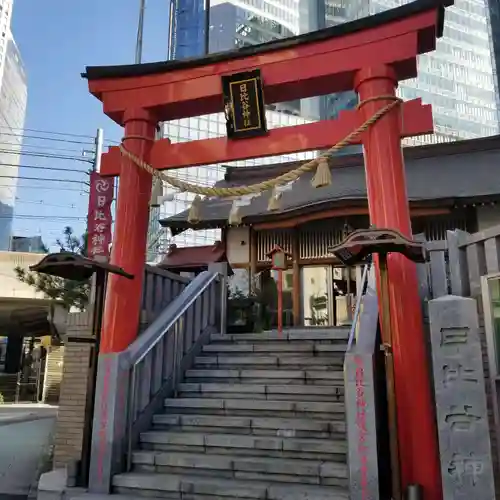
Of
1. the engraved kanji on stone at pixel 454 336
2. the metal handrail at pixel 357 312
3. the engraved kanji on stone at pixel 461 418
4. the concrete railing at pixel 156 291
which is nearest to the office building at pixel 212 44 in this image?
the concrete railing at pixel 156 291

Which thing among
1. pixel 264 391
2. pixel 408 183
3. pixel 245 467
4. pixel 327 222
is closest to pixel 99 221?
pixel 327 222

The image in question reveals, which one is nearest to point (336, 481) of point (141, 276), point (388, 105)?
point (141, 276)

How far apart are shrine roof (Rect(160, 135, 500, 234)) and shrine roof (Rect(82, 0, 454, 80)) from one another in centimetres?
547

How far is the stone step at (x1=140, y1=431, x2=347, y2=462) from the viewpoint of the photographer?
18.9 ft

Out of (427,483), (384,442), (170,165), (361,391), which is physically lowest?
(427,483)

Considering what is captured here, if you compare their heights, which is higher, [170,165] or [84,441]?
[170,165]

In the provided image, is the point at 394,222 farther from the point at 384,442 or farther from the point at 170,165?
the point at 170,165

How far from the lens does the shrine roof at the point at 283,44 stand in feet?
23.3

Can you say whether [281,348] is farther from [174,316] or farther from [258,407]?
[174,316]

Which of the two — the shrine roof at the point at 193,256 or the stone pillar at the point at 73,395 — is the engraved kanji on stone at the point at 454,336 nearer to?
the stone pillar at the point at 73,395

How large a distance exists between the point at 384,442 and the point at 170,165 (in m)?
5.33

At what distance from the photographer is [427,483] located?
17.6ft

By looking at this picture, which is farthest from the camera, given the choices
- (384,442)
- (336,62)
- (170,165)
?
(170,165)

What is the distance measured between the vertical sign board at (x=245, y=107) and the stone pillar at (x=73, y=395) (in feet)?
12.6
